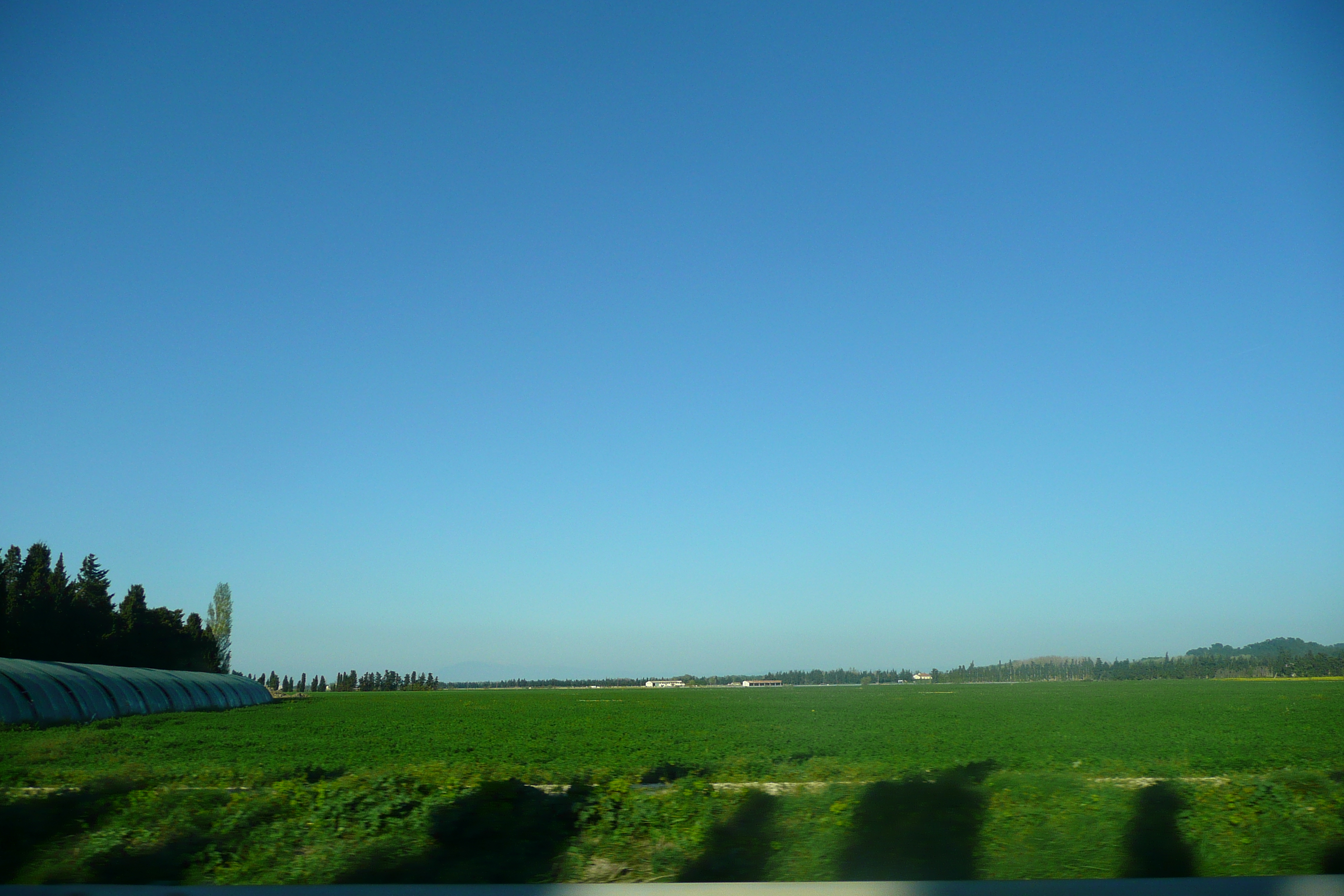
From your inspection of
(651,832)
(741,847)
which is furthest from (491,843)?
(741,847)

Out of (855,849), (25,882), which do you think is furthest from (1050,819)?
(25,882)

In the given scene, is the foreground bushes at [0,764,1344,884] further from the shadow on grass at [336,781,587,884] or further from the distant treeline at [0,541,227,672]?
the distant treeline at [0,541,227,672]

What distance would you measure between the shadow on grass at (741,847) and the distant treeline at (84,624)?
47492 millimetres

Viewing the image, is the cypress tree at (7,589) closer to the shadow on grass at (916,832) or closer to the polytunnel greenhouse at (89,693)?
the polytunnel greenhouse at (89,693)

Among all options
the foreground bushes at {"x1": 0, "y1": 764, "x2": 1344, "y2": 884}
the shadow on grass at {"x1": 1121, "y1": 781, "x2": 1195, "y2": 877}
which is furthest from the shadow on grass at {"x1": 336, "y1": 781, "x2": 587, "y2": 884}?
the shadow on grass at {"x1": 1121, "y1": 781, "x2": 1195, "y2": 877}

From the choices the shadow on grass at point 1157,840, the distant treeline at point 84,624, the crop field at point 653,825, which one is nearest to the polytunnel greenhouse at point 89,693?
the distant treeline at point 84,624

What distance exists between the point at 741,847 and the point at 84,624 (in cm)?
6045

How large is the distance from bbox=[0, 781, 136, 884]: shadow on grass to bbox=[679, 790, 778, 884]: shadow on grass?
5009 millimetres

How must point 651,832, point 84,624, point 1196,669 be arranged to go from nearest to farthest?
point 651,832
point 84,624
point 1196,669

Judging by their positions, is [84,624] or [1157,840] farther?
[84,624]

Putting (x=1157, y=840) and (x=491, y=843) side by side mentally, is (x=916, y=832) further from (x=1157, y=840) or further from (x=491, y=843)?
(x=491, y=843)

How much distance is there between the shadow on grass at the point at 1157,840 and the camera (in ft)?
22.2

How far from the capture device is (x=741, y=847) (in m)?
7.03

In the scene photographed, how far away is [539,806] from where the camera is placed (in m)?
7.35
